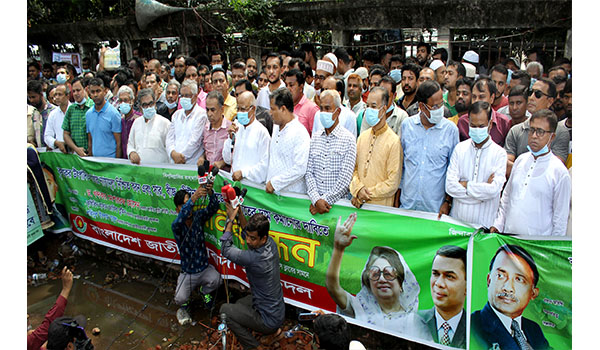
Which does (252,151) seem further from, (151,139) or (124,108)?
(124,108)

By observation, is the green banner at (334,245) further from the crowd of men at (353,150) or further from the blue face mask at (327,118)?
the blue face mask at (327,118)

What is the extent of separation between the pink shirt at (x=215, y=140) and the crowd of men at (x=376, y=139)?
0.04 feet

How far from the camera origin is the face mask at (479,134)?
4145 millimetres

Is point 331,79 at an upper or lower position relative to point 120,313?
upper

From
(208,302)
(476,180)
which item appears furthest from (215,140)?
(476,180)

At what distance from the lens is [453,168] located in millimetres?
4328

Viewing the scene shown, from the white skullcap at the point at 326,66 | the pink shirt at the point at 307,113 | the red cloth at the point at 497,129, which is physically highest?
the white skullcap at the point at 326,66

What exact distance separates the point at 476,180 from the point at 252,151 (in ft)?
7.86

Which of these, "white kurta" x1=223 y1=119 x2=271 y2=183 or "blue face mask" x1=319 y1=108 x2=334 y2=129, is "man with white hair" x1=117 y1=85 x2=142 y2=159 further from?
"blue face mask" x1=319 y1=108 x2=334 y2=129

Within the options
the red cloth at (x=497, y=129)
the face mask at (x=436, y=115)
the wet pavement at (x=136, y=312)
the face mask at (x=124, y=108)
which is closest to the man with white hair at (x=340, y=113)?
the face mask at (x=436, y=115)

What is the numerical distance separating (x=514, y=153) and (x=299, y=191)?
89.1 inches
